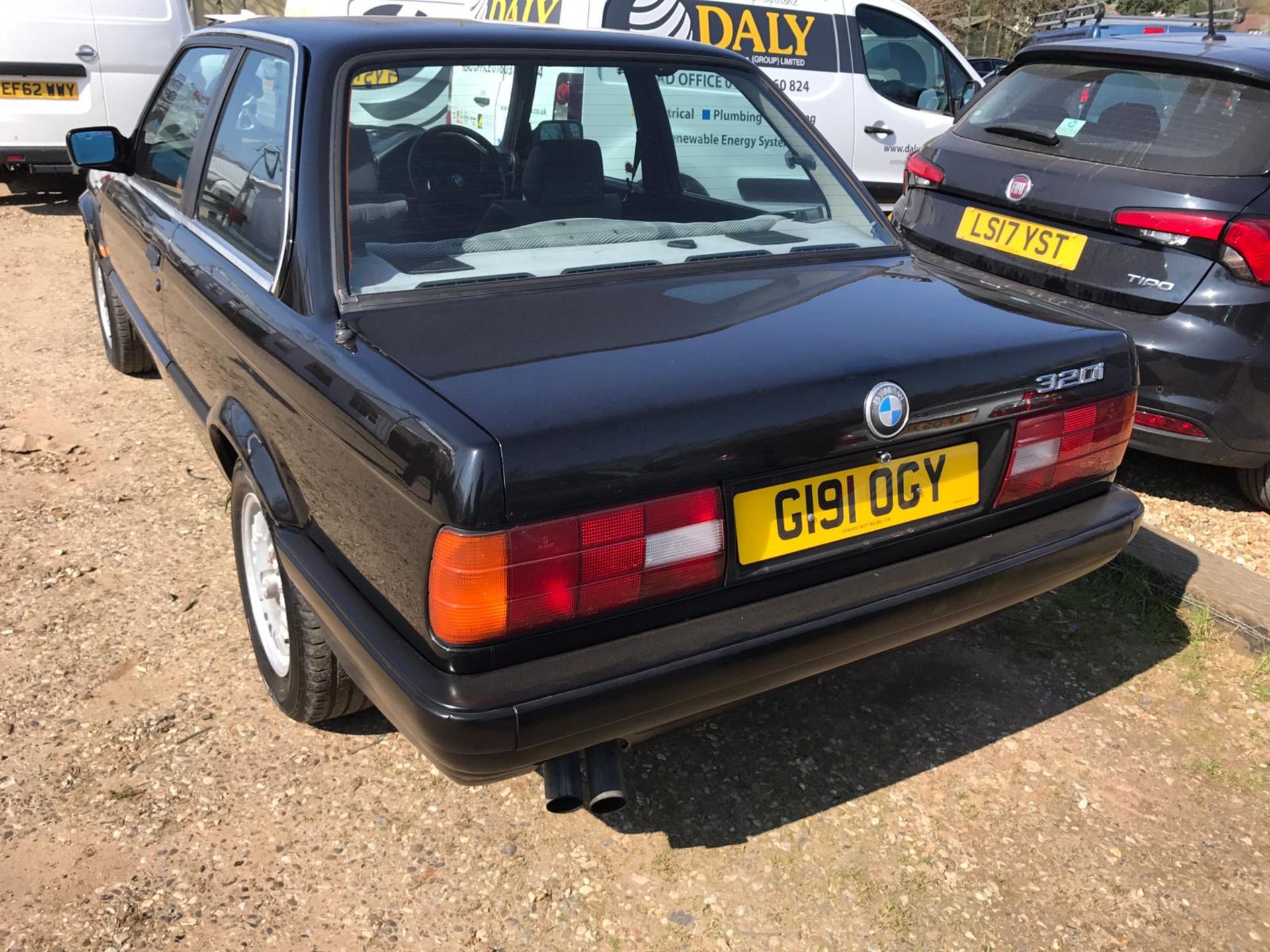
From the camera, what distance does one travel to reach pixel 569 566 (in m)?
1.85

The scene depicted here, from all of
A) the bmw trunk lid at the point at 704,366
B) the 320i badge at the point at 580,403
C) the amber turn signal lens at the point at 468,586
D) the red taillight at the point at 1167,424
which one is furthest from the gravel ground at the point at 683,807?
the bmw trunk lid at the point at 704,366

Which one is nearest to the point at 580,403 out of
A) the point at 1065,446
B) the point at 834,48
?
the point at 1065,446

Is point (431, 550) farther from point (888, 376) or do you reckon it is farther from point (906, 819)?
point (906, 819)

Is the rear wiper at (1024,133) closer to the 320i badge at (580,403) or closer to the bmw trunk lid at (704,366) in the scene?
the 320i badge at (580,403)

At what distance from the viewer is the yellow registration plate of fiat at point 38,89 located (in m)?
7.97

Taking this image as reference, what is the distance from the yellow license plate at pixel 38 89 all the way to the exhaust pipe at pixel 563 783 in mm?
8216

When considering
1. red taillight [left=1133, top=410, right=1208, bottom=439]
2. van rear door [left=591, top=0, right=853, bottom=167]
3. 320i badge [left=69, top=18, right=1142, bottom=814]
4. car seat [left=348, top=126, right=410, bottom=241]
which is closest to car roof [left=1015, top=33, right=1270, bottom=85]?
red taillight [left=1133, top=410, right=1208, bottom=439]

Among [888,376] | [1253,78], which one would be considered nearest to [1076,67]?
[1253,78]

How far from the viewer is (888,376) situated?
2.10 metres

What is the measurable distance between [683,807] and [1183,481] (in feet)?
9.71

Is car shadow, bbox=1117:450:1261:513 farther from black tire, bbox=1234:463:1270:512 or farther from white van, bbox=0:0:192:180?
white van, bbox=0:0:192:180

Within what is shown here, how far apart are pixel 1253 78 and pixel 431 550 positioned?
11.8ft

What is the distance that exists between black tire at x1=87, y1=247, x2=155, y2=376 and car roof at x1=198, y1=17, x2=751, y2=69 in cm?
208

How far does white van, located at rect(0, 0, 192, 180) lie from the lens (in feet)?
26.0
